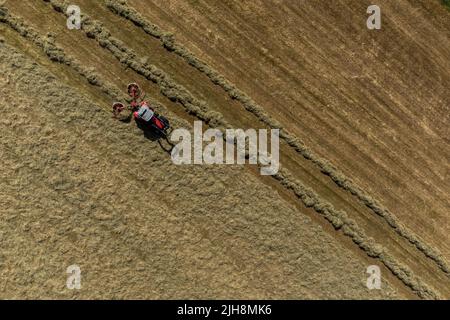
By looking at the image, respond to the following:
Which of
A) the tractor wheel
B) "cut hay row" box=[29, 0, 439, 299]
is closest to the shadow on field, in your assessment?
the tractor wheel

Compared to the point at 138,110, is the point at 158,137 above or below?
below

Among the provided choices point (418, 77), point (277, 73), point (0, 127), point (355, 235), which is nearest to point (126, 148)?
point (0, 127)

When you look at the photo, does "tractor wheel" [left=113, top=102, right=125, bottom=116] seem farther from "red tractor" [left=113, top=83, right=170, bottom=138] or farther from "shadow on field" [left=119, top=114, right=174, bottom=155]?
"shadow on field" [left=119, top=114, right=174, bottom=155]

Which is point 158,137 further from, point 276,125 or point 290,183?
point 290,183

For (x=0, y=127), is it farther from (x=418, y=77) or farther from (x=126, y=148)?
(x=418, y=77)

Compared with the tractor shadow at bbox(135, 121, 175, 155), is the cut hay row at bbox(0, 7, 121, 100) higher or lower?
higher

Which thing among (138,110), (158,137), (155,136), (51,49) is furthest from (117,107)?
(51,49)

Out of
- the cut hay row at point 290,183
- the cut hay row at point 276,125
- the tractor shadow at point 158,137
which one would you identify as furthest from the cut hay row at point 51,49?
the cut hay row at point 276,125
